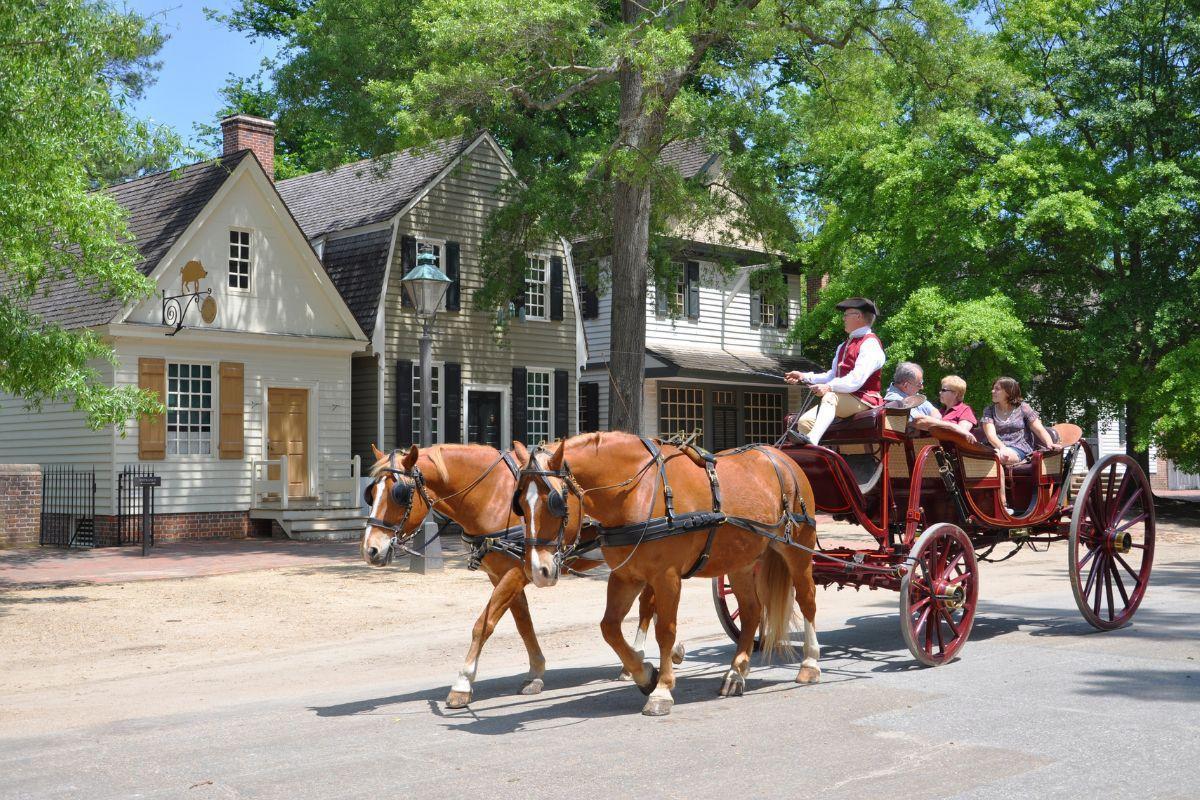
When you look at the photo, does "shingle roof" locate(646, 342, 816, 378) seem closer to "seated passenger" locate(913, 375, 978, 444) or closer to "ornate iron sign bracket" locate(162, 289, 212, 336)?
"ornate iron sign bracket" locate(162, 289, 212, 336)

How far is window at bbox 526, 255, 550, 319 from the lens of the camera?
2862 centimetres

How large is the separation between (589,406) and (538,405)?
11.8ft

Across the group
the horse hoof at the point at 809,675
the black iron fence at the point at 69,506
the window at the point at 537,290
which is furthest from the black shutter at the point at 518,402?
the horse hoof at the point at 809,675

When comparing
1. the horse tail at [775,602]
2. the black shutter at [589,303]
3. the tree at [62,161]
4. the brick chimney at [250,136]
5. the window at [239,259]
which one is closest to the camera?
the horse tail at [775,602]

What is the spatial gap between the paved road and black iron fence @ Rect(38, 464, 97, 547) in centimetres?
1432

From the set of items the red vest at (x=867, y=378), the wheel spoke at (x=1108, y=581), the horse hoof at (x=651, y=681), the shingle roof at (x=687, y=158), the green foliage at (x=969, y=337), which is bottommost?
the horse hoof at (x=651, y=681)

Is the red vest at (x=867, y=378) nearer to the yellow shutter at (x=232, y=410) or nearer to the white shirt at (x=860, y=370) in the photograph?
the white shirt at (x=860, y=370)

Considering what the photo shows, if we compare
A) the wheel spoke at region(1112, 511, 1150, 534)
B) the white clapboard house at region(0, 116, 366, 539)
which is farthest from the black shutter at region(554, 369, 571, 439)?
the wheel spoke at region(1112, 511, 1150, 534)

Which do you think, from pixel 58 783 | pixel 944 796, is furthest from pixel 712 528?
pixel 58 783

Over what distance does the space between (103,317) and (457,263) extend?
7.87 meters

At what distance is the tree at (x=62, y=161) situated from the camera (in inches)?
529

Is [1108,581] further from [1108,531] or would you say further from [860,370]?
[860,370]

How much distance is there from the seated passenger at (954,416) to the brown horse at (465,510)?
2974 millimetres

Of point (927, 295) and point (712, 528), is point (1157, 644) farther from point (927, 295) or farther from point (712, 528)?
point (927, 295)
